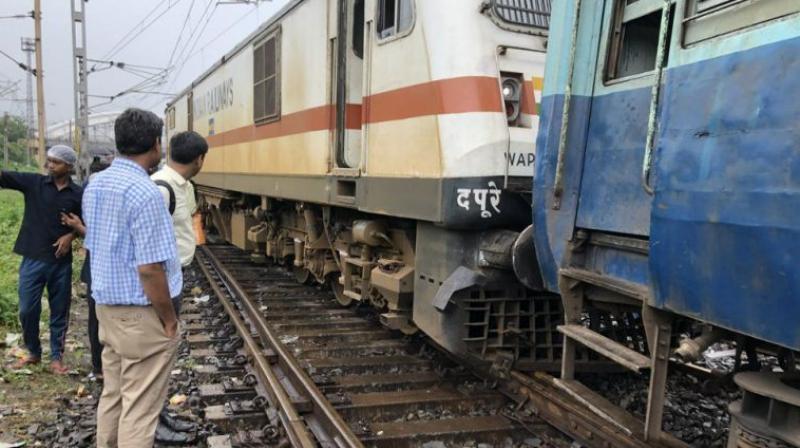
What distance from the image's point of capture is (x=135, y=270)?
3018 mm

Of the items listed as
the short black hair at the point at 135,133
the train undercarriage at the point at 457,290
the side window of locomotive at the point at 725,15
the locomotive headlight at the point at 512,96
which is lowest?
the train undercarriage at the point at 457,290

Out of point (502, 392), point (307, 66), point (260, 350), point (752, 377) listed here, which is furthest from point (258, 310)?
point (752, 377)

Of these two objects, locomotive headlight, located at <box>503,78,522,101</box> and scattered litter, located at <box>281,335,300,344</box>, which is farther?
scattered litter, located at <box>281,335,300,344</box>

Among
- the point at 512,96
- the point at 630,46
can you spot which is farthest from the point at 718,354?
the point at 630,46

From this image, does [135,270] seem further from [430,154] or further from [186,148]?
[430,154]

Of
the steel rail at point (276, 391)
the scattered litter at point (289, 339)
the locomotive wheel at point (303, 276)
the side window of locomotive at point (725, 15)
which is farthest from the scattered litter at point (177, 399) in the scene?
the locomotive wheel at point (303, 276)

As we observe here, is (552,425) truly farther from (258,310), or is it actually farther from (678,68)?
(258,310)

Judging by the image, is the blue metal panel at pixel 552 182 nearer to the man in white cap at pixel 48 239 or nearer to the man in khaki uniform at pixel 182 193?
the man in khaki uniform at pixel 182 193

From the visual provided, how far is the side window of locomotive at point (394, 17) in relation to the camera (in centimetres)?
442

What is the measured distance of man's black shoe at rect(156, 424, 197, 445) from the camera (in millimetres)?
3791

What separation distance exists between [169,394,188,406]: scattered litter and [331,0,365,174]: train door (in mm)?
2207

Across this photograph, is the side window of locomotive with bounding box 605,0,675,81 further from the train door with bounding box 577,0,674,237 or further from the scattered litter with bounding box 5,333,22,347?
the scattered litter with bounding box 5,333,22,347

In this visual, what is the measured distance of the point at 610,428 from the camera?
11.6ft

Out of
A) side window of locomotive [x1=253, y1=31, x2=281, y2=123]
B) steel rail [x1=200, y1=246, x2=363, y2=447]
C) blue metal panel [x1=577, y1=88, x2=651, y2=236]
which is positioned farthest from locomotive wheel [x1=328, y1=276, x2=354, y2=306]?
blue metal panel [x1=577, y1=88, x2=651, y2=236]
